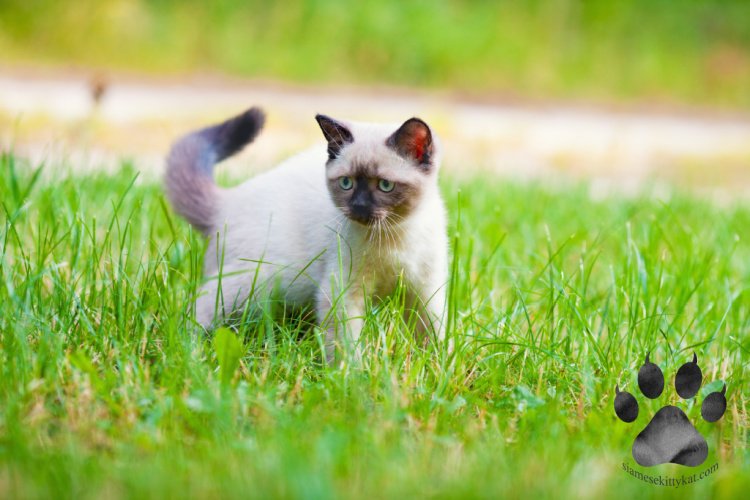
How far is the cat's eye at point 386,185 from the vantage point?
217 centimetres

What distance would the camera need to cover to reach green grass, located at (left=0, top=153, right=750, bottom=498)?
1367 mm

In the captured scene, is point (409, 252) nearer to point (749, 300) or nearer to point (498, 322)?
point (498, 322)

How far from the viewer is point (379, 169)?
2156mm

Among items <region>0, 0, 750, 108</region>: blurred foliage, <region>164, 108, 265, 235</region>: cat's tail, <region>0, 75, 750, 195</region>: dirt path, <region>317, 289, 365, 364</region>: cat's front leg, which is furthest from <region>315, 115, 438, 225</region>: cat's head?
<region>0, 0, 750, 108</region>: blurred foliage

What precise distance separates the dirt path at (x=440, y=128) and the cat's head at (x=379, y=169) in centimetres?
268

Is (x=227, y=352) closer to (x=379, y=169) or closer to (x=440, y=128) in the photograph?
(x=379, y=169)

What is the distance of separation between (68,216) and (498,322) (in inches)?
54.2

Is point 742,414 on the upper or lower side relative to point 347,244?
lower

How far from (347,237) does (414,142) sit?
0.32m

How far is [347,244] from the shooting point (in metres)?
2.18

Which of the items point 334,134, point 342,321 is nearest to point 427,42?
point 334,134

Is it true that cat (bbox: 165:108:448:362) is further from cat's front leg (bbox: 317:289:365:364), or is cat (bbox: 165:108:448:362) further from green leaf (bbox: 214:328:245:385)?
green leaf (bbox: 214:328:245:385)

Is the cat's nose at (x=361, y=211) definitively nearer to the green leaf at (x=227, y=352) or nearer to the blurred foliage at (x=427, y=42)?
the green leaf at (x=227, y=352)

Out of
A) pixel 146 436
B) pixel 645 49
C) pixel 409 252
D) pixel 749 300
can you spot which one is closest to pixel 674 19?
pixel 645 49
